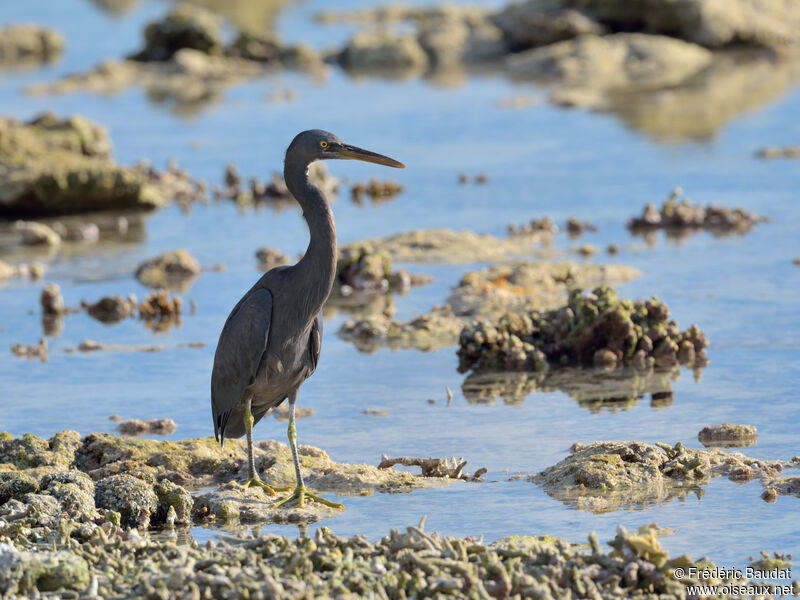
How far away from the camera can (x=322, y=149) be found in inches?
320

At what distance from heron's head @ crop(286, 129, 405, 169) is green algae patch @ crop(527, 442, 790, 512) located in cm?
200

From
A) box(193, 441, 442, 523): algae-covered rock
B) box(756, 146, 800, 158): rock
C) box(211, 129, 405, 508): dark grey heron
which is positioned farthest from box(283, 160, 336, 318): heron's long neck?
box(756, 146, 800, 158): rock

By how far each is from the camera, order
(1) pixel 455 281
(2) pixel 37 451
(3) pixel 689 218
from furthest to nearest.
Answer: (3) pixel 689 218 → (1) pixel 455 281 → (2) pixel 37 451

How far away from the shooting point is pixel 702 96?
2389 cm

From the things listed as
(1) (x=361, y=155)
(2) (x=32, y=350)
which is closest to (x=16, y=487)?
(1) (x=361, y=155)

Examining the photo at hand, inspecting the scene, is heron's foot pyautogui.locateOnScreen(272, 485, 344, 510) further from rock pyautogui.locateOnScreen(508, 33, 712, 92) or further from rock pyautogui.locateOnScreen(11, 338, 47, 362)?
rock pyautogui.locateOnScreen(508, 33, 712, 92)

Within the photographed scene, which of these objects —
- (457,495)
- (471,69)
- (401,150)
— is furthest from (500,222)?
(471,69)

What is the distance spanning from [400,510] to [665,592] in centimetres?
192

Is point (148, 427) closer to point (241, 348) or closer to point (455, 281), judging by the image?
point (241, 348)

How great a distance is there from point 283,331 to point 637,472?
2099 millimetres

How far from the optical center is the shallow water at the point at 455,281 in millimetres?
7598

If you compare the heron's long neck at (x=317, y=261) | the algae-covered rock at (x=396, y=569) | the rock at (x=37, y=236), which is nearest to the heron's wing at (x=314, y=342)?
the heron's long neck at (x=317, y=261)

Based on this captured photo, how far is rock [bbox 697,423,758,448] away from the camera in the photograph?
837cm

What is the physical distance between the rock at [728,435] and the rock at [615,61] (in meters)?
18.4
